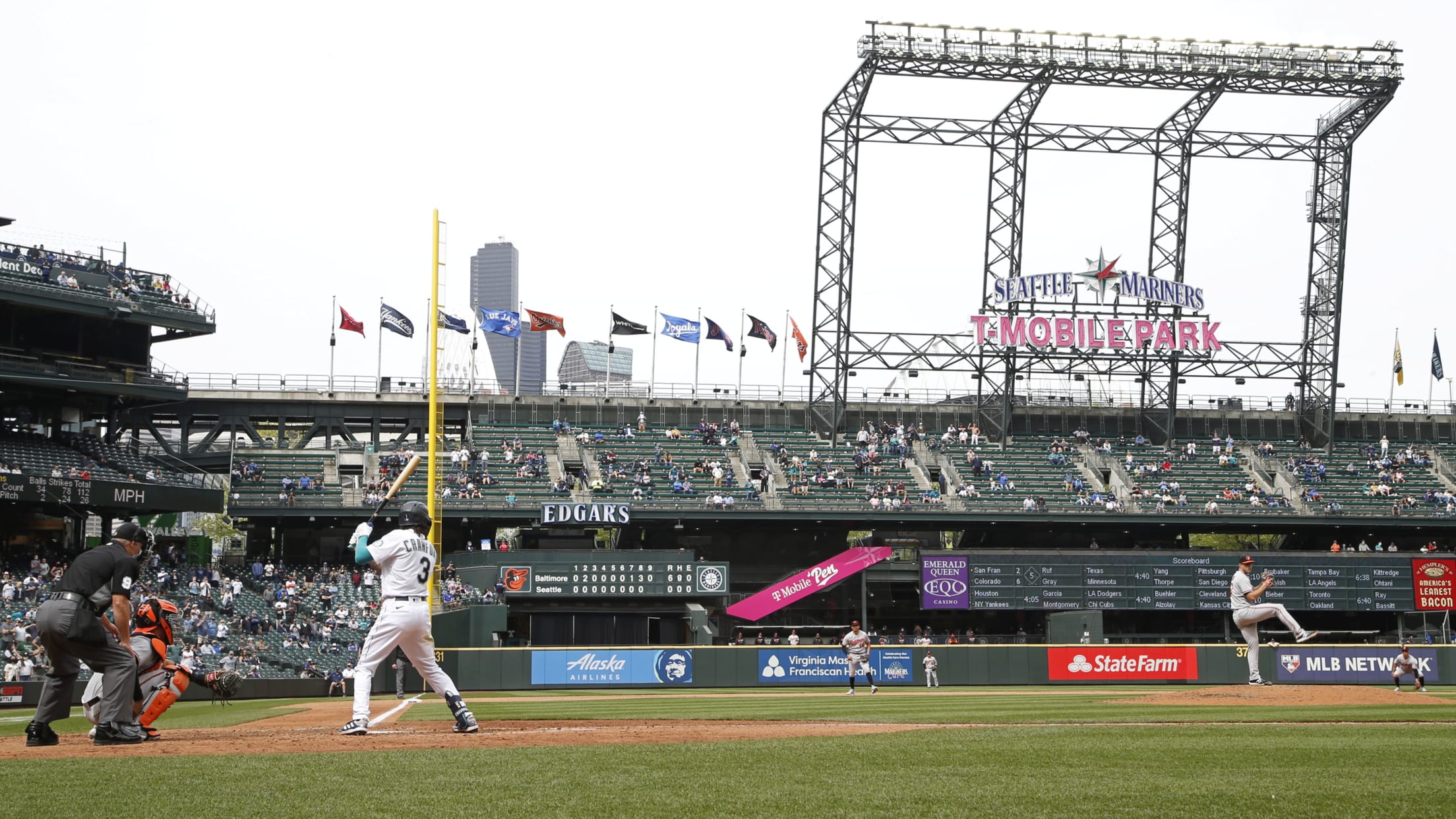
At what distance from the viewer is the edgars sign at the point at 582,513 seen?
4847cm

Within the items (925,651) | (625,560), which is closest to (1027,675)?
(925,651)

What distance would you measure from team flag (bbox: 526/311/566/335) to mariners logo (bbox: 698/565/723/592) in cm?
1383

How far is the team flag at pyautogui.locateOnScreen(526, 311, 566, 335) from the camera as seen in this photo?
5691 cm

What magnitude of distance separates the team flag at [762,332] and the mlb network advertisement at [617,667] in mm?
22992

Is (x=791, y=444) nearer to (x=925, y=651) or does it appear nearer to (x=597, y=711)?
(x=925, y=651)

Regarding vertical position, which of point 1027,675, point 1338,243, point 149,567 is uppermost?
point 1338,243

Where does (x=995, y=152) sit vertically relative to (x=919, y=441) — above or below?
above

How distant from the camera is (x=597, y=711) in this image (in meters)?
22.1

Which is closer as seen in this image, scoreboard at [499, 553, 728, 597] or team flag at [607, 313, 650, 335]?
scoreboard at [499, 553, 728, 597]

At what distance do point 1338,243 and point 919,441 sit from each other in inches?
794

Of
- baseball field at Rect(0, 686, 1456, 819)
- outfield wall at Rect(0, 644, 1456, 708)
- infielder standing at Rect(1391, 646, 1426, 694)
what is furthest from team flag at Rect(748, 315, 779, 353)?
baseball field at Rect(0, 686, 1456, 819)

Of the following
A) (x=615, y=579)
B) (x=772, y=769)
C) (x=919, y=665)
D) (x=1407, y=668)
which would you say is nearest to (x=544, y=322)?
(x=615, y=579)

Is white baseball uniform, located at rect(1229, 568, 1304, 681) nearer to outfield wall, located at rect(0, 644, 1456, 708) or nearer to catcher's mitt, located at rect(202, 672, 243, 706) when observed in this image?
catcher's mitt, located at rect(202, 672, 243, 706)

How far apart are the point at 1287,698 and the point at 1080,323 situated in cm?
3668
